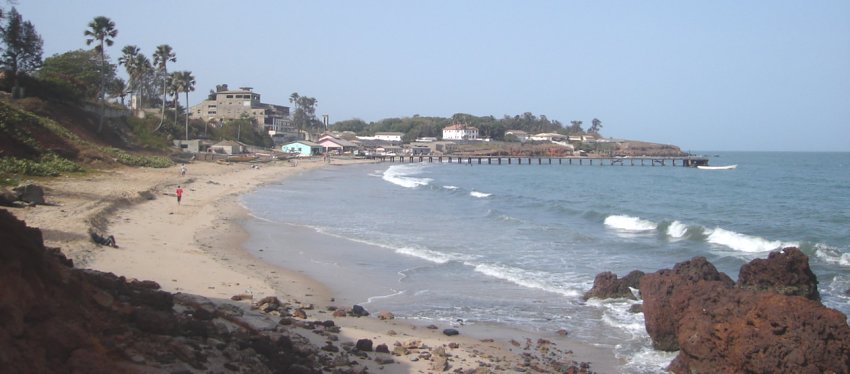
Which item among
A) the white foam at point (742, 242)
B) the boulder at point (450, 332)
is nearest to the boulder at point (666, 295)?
the boulder at point (450, 332)

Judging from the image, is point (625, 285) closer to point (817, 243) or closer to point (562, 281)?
point (562, 281)

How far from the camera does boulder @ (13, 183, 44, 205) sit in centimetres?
1877

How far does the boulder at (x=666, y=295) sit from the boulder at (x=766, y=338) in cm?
116

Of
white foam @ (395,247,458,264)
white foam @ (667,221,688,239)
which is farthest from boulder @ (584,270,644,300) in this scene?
white foam @ (667,221,688,239)

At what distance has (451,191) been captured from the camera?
1877 inches

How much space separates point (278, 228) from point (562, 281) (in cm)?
1189

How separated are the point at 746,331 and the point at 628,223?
21.5m

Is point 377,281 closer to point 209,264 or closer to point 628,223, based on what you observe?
point 209,264

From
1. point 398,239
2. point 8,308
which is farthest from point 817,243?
point 8,308

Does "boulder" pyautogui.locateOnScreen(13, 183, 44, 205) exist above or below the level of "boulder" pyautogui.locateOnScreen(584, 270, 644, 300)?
above

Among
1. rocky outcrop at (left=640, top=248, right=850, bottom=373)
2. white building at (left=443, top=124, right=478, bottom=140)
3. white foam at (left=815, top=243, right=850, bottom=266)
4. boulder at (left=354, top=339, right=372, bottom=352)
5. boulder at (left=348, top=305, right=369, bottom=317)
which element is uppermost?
white building at (left=443, top=124, right=478, bottom=140)

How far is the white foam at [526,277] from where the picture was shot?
611 inches

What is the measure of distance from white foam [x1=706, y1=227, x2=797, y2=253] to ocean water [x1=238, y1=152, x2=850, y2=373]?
0.27 ft

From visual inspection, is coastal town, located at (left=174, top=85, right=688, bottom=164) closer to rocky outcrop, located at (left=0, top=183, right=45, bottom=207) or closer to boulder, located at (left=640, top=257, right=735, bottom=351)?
rocky outcrop, located at (left=0, top=183, right=45, bottom=207)
